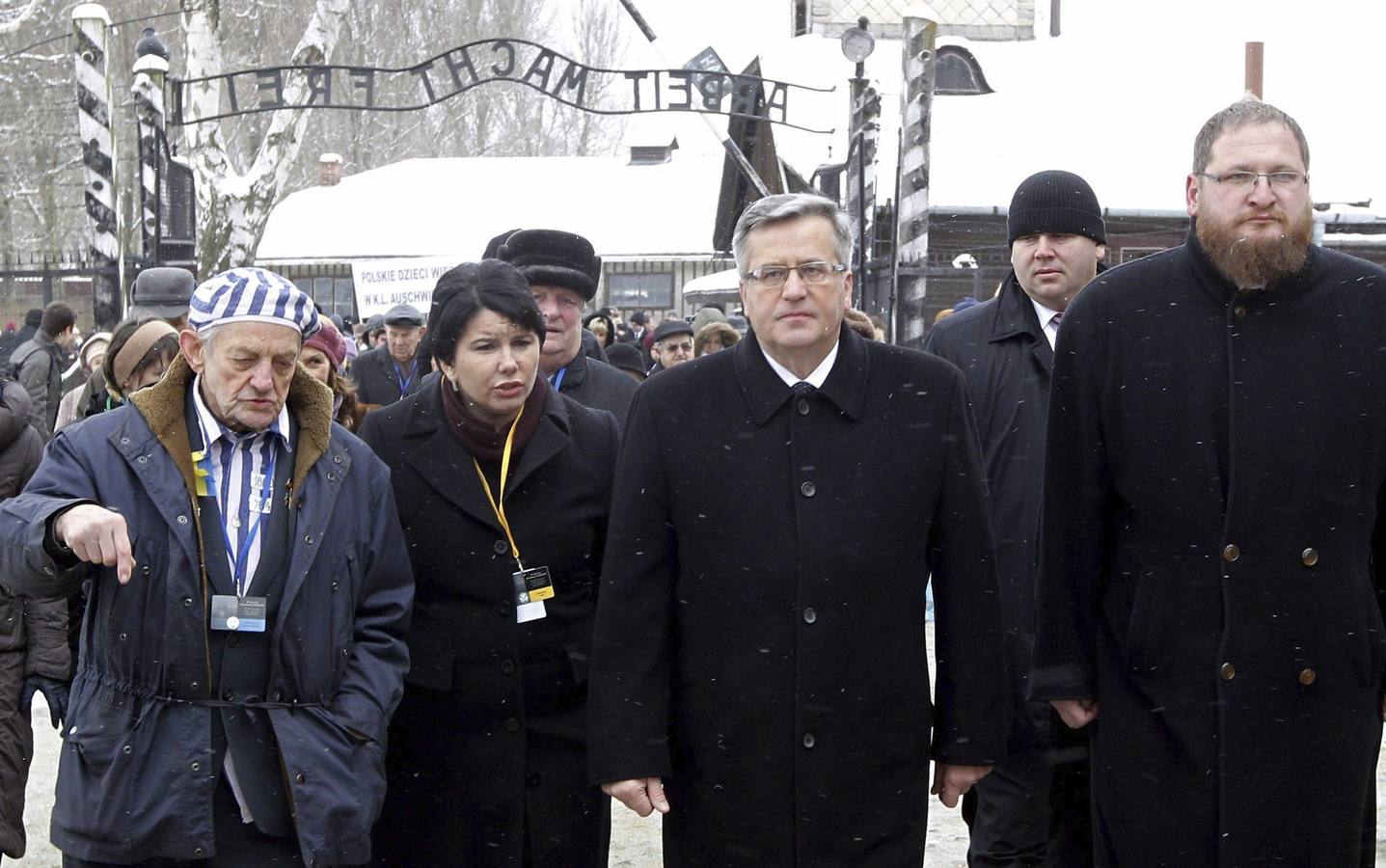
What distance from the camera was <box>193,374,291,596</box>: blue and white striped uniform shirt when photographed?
354 centimetres

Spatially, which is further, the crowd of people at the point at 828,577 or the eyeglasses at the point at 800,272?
the eyeglasses at the point at 800,272

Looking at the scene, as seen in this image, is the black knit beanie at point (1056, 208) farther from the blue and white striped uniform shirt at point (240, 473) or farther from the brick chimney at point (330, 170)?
the brick chimney at point (330, 170)

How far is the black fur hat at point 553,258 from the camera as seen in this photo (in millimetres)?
4972

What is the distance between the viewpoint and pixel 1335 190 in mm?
22453

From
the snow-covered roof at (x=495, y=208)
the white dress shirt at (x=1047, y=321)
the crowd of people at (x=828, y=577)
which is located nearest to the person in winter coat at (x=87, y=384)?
the crowd of people at (x=828, y=577)

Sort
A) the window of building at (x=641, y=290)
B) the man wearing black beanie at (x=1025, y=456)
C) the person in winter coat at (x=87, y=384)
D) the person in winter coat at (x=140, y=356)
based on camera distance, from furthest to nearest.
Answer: the window of building at (x=641, y=290) → the person in winter coat at (x=87, y=384) → the person in winter coat at (x=140, y=356) → the man wearing black beanie at (x=1025, y=456)

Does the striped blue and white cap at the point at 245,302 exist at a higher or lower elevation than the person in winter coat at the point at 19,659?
higher

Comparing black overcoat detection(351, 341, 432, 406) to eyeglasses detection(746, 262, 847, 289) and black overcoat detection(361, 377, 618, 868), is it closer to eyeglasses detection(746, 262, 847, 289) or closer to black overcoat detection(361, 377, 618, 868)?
black overcoat detection(361, 377, 618, 868)

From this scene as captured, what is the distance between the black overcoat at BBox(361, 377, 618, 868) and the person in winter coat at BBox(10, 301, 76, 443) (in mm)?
7779

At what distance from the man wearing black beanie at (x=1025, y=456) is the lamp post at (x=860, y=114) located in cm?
749

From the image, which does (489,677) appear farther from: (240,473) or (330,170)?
(330,170)

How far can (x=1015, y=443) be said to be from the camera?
473 cm

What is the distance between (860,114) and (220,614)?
10.0 metres

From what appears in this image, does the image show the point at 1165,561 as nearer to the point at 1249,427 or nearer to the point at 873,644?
the point at 1249,427
